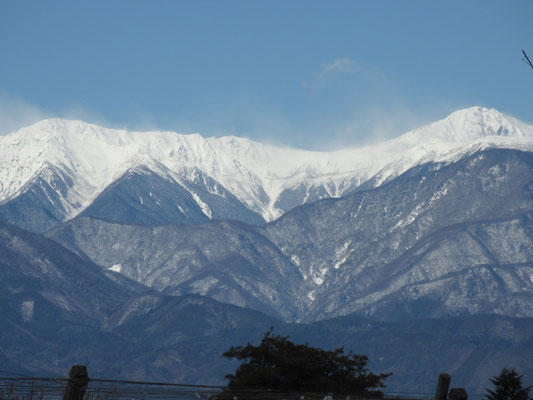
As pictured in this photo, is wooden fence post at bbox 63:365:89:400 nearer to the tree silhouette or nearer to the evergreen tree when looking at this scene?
the evergreen tree

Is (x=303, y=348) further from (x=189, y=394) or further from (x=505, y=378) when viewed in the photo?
(x=189, y=394)

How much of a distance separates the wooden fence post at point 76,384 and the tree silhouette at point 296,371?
5275 cm

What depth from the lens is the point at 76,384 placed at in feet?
90.0

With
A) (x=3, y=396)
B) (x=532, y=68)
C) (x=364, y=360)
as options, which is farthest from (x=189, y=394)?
(x=364, y=360)

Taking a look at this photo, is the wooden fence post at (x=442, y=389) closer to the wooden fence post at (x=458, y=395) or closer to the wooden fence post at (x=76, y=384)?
the wooden fence post at (x=458, y=395)

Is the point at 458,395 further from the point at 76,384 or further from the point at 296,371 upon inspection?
the point at 296,371

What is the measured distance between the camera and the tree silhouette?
8431 centimetres

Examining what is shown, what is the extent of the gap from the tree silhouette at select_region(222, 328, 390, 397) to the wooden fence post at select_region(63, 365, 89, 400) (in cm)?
5275

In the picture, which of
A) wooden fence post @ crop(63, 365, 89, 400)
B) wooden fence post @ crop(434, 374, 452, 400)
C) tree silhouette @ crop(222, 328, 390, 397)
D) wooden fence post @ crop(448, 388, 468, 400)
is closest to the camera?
wooden fence post @ crop(63, 365, 89, 400)

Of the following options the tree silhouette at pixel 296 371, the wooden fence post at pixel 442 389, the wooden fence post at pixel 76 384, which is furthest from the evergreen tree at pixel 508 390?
the wooden fence post at pixel 76 384

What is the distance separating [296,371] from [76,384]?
60.6 m

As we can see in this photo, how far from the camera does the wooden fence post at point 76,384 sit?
89.7 feet

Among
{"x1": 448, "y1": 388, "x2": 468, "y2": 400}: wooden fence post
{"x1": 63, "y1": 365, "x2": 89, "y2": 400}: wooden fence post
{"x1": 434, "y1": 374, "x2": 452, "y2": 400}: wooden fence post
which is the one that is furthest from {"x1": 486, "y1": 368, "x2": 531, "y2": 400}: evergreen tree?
{"x1": 63, "y1": 365, "x2": 89, "y2": 400}: wooden fence post

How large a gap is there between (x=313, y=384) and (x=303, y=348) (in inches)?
362
